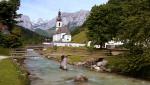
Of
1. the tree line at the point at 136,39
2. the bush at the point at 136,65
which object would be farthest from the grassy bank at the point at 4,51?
the bush at the point at 136,65

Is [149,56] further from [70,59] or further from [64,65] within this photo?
[70,59]

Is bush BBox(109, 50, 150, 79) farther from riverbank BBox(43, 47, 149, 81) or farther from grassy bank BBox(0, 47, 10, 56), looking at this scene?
grassy bank BBox(0, 47, 10, 56)

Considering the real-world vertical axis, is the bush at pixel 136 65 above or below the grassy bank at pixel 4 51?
below

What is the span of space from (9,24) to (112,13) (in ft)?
93.0

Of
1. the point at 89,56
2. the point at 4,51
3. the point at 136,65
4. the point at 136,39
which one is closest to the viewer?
the point at 136,65

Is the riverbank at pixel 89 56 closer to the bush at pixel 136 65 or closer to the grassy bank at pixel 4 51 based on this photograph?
the bush at pixel 136 65

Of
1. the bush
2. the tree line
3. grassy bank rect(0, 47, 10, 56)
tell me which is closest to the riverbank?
the tree line

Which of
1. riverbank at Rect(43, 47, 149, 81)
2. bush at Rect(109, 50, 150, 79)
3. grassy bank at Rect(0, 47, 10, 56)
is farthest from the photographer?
riverbank at Rect(43, 47, 149, 81)

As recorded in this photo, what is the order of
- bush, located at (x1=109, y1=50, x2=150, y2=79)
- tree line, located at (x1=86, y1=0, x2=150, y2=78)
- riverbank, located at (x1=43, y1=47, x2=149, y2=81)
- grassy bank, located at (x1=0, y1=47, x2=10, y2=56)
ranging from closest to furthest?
bush, located at (x1=109, y1=50, x2=150, y2=79) < tree line, located at (x1=86, y1=0, x2=150, y2=78) < grassy bank, located at (x1=0, y1=47, x2=10, y2=56) < riverbank, located at (x1=43, y1=47, x2=149, y2=81)

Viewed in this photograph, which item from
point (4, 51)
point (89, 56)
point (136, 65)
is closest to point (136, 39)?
point (136, 65)

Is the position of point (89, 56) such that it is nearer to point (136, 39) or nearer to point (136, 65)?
point (136, 39)

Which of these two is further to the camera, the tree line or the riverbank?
the riverbank

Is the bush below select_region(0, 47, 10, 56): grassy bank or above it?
below

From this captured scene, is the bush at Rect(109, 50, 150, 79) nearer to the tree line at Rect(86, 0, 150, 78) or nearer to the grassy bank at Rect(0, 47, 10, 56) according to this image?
the tree line at Rect(86, 0, 150, 78)
